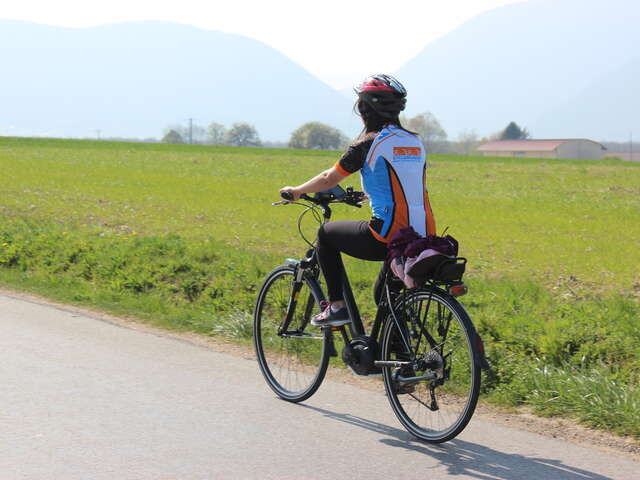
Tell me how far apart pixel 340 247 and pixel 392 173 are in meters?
0.70

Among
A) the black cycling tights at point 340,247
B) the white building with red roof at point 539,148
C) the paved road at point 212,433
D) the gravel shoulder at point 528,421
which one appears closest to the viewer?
the paved road at point 212,433

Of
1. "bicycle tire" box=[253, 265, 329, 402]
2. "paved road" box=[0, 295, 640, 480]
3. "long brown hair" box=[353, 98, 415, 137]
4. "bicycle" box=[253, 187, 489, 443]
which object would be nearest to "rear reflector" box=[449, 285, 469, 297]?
"bicycle" box=[253, 187, 489, 443]

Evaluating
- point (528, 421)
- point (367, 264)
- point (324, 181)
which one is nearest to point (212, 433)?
point (324, 181)

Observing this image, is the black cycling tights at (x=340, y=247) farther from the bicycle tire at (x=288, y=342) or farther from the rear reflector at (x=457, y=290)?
the rear reflector at (x=457, y=290)

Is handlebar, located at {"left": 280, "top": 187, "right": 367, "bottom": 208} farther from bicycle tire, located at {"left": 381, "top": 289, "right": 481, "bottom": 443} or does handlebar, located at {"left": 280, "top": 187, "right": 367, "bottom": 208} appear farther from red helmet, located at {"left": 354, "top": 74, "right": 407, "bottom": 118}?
bicycle tire, located at {"left": 381, "top": 289, "right": 481, "bottom": 443}

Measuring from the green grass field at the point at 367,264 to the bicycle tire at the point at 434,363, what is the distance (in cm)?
102

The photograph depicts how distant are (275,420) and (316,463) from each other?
3.20 feet

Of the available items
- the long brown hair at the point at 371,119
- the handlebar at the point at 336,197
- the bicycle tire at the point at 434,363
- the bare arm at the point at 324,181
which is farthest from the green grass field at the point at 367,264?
the long brown hair at the point at 371,119

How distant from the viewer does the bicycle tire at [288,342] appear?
6164mm

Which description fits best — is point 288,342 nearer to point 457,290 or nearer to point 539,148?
point 457,290

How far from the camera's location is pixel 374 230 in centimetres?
540

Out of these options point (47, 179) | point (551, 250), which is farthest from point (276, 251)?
point (47, 179)

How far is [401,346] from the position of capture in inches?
213

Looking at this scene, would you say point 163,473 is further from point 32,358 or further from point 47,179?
point 47,179
